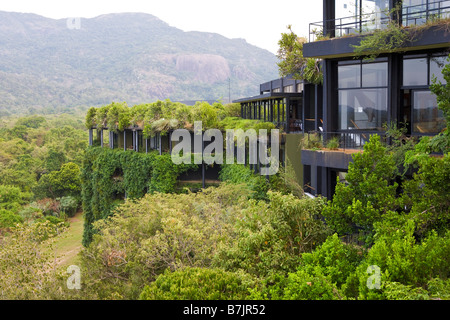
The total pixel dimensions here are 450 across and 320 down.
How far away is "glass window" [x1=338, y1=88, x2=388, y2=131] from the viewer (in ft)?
50.4

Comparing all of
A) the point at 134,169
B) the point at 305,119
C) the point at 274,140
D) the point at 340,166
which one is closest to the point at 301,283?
the point at 340,166

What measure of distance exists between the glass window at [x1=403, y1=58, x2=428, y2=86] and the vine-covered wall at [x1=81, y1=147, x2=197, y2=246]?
19.2 m

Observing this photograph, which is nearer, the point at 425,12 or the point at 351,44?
the point at 425,12

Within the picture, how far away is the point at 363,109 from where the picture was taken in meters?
15.7

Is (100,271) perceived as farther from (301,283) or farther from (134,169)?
(134,169)

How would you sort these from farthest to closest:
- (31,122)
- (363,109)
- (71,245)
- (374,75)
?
(31,122) < (71,245) < (363,109) < (374,75)

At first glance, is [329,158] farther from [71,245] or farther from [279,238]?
[71,245]

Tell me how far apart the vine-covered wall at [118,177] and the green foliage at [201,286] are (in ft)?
69.0

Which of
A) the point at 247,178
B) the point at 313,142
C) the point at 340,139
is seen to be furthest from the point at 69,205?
the point at 340,139

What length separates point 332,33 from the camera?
16359 millimetres

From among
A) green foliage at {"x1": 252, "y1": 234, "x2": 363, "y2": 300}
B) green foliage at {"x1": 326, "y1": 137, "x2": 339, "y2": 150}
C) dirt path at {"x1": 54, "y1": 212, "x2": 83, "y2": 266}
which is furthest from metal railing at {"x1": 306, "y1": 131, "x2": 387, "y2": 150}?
dirt path at {"x1": 54, "y1": 212, "x2": 83, "y2": 266}

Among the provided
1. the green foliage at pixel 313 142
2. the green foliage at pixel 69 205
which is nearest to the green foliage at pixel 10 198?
the green foliage at pixel 69 205

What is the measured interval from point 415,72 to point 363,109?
2029 mm

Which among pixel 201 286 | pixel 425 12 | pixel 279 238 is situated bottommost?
pixel 201 286
